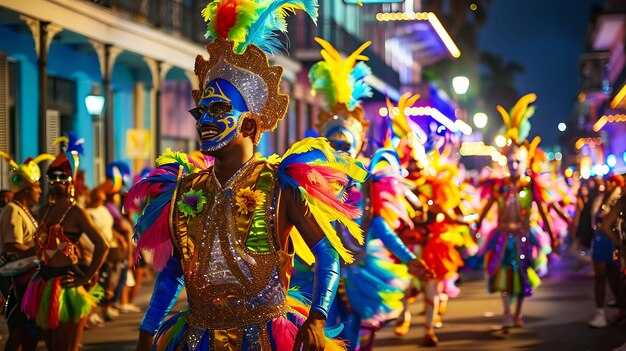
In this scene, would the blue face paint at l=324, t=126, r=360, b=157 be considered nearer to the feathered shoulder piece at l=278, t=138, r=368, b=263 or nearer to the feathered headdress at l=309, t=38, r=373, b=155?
the feathered headdress at l=309, t=38, r=373, b=155

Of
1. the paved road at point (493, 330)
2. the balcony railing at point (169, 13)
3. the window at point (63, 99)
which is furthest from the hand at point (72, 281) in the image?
the balcony railing at point (169, 13)

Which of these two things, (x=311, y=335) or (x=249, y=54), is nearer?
(x=311, y=335)

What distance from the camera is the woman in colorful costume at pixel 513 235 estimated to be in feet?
46.5

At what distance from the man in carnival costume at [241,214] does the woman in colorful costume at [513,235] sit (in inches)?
330

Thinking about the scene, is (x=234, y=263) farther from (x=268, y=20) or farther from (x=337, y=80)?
(x=337, y=80)

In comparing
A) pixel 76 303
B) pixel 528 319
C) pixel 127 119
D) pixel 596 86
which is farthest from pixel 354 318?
pixel 596 86

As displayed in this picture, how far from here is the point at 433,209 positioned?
14.6 m

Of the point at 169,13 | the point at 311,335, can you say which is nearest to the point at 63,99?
the point at 169,13

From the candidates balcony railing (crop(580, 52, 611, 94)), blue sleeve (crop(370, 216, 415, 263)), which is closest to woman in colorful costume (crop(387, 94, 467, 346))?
blue sleeve (crop(370, 216, 415, 263))

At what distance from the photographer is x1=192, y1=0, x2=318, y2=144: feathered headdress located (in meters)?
6.04

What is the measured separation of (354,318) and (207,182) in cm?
392

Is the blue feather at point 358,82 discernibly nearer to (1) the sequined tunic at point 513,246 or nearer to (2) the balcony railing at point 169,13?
(1) the sequined tunic at point 513,246

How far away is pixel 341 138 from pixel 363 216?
716mm

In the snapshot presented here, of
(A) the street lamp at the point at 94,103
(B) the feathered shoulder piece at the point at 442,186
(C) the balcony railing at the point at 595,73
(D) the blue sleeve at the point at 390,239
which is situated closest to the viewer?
(D) the blue sleeve at the point at 390,239
